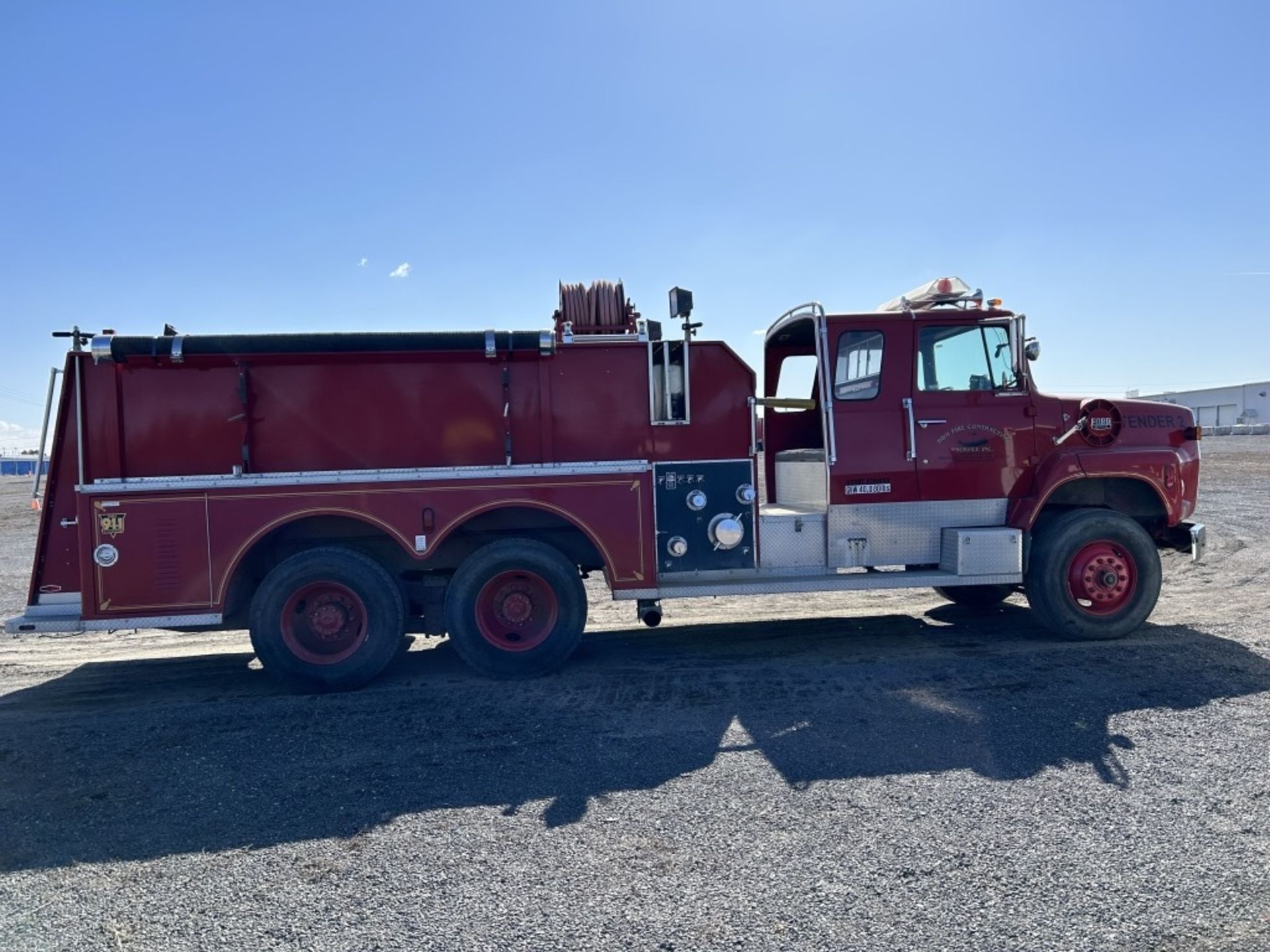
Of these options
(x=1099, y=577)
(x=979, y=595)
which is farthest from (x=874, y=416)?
(x=979, y=595)

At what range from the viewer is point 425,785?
439 centimetres

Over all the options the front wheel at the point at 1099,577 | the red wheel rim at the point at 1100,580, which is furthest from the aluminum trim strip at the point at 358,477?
the red wheel rim at the point at 1100,580

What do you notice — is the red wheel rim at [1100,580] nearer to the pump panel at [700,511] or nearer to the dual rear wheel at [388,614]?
the pump panel at [700,511]

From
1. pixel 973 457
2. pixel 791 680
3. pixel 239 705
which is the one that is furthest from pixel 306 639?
pixel 973 457

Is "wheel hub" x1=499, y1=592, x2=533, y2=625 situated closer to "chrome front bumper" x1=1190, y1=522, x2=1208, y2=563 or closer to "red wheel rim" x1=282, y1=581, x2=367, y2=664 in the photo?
"red wheel rim" x1=282, y1=581, x2=367, y2=664

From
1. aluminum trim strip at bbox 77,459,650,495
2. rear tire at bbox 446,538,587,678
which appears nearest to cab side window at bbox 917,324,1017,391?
aluminum trim strip at bbox 77,459,650,495

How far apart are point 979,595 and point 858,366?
302cm

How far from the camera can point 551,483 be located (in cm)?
633

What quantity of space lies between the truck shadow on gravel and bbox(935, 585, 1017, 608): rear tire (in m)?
1.06

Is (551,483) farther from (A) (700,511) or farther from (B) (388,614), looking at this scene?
(B) (388,614)

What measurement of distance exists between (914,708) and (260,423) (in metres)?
5.09

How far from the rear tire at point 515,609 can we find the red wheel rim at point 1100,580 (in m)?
4.24

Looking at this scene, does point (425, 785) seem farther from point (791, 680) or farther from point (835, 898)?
point (791, 680)

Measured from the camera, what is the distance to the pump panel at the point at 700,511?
6.55m
